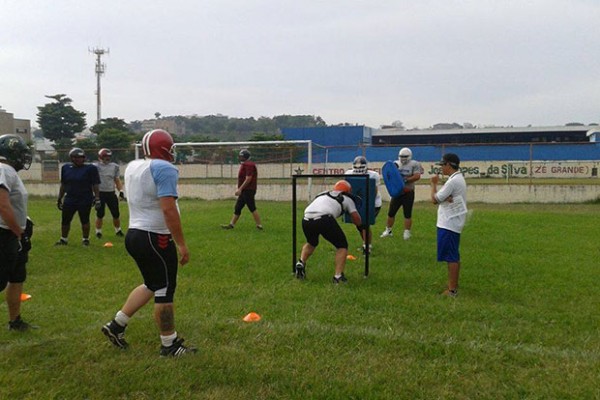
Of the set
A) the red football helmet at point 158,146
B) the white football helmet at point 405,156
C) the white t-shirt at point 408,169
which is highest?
the white football helmet at point 405,156

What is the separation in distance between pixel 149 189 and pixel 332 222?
10.8 ft

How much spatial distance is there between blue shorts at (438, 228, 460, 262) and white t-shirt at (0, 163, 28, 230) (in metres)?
4.68

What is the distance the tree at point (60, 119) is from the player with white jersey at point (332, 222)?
62101 mm

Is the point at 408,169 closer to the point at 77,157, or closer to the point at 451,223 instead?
the point at 451,223

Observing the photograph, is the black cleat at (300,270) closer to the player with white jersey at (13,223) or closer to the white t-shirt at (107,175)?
the player with white jersey at (13,223)

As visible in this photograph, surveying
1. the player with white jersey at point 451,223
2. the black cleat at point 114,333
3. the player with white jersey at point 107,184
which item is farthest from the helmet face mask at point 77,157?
the player with white jersey at point 451,223

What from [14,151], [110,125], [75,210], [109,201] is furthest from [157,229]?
[110,125]

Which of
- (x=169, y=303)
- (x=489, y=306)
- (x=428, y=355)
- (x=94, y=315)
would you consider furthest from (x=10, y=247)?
(x=489, y=306)

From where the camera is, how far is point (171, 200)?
168 inches

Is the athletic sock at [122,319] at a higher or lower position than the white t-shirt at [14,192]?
lower

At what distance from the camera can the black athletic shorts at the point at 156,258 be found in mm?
4395

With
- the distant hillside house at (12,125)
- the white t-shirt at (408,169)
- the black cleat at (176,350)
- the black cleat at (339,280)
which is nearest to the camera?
the black cleat at (176,350)

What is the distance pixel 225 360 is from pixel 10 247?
2296mm

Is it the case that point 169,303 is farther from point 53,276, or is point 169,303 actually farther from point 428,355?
point 53,276
